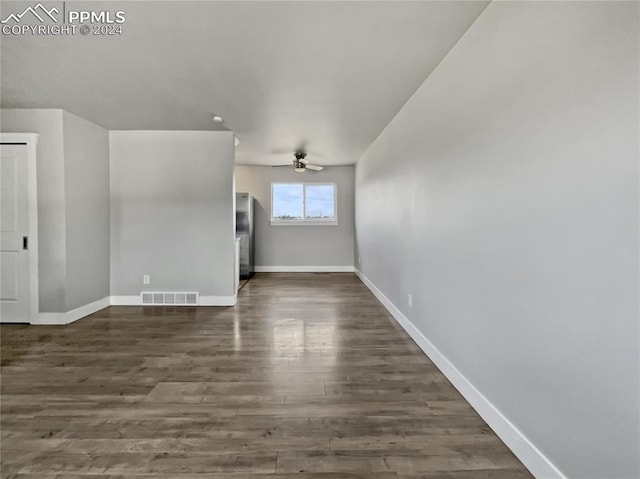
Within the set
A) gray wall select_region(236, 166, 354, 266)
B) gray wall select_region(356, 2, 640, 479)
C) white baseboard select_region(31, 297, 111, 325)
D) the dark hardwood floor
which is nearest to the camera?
gray wall select_region(356, 2, 640, 479)

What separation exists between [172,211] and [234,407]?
3.23 metres

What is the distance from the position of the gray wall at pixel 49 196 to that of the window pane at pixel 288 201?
4.34m

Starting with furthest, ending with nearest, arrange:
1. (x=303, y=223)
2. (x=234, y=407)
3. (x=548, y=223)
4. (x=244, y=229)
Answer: (x=303, y=223) < (x=244, y=229) < (x=234, y=407) < (x=548, y=223)

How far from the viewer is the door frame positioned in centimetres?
351

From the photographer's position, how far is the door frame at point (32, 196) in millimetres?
3512

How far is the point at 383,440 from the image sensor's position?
1.72 metres

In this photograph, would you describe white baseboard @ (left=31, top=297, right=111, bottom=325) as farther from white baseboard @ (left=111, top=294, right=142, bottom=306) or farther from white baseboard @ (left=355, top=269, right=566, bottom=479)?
white baseboard @ (left=355, top=269, right=566, bottom=479)

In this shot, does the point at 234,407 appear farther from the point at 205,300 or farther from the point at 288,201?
the point at 288,201

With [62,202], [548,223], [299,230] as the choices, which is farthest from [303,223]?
[548,223]

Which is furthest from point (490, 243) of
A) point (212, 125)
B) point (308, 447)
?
point (212, 125)

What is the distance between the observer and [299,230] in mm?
7523

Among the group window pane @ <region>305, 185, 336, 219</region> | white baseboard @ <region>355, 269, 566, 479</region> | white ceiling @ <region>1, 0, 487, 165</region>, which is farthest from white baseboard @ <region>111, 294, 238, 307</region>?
window pane @ <region>305, 185, 336, 219</region>

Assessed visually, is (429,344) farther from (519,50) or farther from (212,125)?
(212,125)

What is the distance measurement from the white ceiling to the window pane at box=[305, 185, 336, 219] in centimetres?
350
